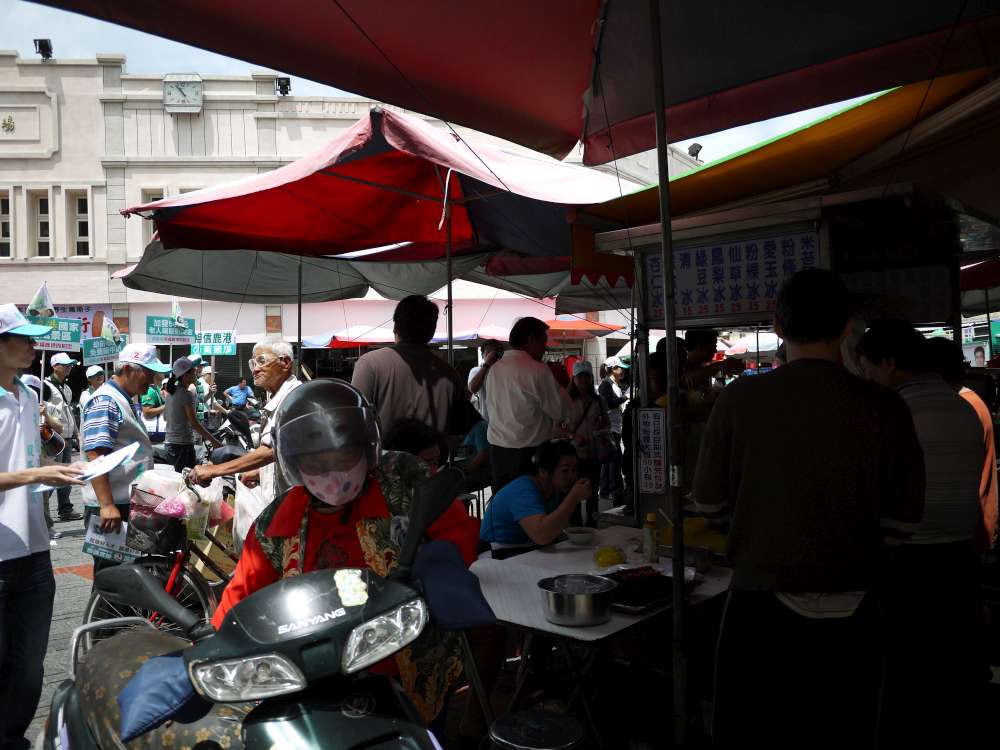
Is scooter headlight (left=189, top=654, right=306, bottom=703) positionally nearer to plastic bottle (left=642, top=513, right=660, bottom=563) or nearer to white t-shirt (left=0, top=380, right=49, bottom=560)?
white t-shirt (left=0, top=380, right=49, bottom=560)

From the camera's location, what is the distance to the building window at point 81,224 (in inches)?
910

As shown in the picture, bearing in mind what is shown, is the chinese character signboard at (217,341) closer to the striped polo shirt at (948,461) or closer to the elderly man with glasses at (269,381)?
the elderly man with glasses at (269,381)

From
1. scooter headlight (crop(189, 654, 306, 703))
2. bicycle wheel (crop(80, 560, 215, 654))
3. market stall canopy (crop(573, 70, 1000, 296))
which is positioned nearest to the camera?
scooter headlight (crop(189, 654, 306, 703))

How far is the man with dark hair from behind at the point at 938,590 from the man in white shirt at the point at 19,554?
3563mm

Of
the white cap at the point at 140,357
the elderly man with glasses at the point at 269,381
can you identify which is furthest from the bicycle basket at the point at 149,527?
the white cap at the point at 140,357

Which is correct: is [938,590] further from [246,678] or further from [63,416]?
[63,416]

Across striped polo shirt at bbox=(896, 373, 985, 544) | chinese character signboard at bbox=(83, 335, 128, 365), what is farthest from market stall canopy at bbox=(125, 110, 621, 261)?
chinese character signboard at bbox=(83, 335, 128, 365)

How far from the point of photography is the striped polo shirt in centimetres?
285

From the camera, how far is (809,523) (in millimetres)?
2023

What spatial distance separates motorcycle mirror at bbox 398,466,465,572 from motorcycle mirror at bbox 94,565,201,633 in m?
0.46

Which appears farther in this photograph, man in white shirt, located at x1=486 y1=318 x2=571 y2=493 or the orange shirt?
man in white shirt, located at x1=486 y1=318 x2=571 y2=493

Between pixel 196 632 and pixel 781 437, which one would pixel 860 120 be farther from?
pixel 196 632

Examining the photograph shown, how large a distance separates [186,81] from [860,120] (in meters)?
23.8

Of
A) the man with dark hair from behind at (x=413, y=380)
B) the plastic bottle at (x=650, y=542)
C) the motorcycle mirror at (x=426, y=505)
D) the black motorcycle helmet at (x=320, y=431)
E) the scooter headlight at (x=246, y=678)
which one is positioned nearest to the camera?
the scooter headlight at (x=246, y=678)
